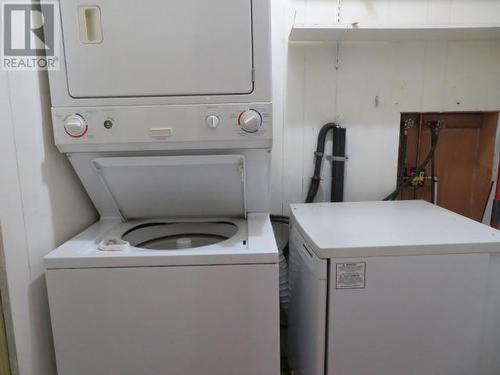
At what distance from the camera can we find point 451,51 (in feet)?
6.83

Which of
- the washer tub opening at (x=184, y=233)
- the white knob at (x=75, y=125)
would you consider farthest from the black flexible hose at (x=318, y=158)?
the white knob at (x=75, y=125)

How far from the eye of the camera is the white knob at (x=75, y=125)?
129 centimetres

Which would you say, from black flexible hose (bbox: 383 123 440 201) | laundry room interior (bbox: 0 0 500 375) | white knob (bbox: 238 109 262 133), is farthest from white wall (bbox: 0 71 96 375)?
black flexible hose (bbox: 383 123 440 201)

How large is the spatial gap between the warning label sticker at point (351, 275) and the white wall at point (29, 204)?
3.94 feet

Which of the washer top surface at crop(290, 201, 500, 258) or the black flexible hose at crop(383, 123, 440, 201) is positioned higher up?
the black flexible hose at crop(383, 123, 440, 201)

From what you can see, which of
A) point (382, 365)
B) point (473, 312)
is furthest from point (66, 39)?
point (473, 312)

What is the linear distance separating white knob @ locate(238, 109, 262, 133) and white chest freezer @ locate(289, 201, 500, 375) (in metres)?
0.52

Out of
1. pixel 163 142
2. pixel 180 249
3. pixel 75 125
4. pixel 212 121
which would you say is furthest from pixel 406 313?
pixel 75 125

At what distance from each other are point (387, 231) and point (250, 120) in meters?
0.78

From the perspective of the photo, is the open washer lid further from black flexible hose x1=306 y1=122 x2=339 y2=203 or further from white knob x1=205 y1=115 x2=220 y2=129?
black flexible hose x1=306 y1=122 x2=339 y2=203

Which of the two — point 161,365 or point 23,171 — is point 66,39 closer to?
point 23,171

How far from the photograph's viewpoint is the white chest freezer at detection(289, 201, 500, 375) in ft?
4.25

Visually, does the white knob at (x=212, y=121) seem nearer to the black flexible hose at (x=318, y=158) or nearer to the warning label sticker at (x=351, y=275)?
→ the warning label sticker at (x=351, y=275)

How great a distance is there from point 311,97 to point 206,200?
3.20 ft
